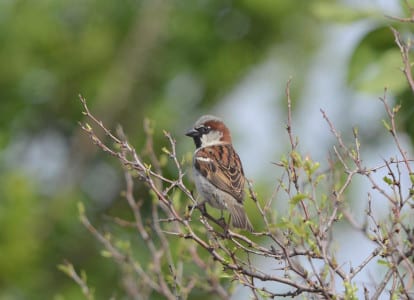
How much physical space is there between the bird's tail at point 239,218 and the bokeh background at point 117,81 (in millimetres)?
4108

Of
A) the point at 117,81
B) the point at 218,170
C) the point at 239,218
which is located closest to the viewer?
the point at 239,218

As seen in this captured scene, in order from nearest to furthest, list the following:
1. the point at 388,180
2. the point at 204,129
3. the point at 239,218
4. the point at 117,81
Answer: the point at 388,180, the point at 239,218, the point at 204,129, the point at 117,81

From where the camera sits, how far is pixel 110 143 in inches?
399

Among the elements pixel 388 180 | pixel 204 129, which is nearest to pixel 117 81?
pixel 204 129

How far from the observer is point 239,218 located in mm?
5215

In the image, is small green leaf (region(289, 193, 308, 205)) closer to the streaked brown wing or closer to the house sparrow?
the house sparrow

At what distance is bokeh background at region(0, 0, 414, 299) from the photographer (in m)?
10.2

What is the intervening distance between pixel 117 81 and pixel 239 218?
6732 millimetres

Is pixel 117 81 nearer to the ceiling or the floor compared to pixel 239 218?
nearer to the ceiling

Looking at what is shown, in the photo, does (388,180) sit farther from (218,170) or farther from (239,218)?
(218,170)

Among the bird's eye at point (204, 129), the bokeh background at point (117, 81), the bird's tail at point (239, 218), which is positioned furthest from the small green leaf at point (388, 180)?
the bokeh background at point (117, 81)

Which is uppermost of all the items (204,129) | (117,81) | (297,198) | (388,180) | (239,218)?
(117,81)

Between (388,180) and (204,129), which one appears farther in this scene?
(204,129)

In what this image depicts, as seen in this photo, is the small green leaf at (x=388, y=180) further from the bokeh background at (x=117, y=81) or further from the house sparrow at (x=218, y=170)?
the bokeh background at (x=117, y=81)
